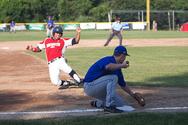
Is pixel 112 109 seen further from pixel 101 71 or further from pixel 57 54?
pixel 57 54

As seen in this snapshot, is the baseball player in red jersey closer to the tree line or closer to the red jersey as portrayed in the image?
the red jersey

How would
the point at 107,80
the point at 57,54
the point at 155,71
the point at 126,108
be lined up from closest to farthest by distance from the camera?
the point at 107,80 → the point at 126,108 → the point at 57,54 → the point at 155,71

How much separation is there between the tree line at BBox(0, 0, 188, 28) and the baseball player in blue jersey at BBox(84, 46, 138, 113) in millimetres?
67578

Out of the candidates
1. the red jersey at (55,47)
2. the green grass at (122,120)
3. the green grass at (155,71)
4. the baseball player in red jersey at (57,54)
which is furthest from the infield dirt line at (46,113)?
the green grass at (155,71)

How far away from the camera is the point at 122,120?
25.9 feet

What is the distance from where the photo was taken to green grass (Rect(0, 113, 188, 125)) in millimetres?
7652

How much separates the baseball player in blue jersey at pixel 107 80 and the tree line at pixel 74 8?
6758cm

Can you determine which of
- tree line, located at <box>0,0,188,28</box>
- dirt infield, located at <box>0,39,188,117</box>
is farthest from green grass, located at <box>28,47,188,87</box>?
tree line, located at <box>0,0,188,28</box>

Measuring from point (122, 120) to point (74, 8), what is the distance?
242 ft

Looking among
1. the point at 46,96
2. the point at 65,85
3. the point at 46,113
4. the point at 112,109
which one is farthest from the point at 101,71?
the point at 65,85

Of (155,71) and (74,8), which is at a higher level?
(74,8)

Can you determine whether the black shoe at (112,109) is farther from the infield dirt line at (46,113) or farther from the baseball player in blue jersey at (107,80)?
the infield dirt line at (46,113)

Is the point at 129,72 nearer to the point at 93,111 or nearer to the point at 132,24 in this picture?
the point at 93,111

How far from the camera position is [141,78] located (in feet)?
46.0
